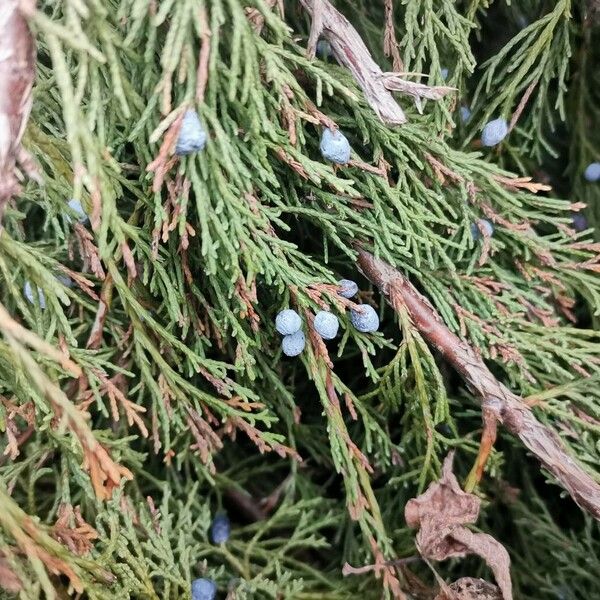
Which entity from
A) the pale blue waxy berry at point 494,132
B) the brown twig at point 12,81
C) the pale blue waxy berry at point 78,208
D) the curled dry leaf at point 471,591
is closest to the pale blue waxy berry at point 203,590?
the curled dry leaf at point 471,591

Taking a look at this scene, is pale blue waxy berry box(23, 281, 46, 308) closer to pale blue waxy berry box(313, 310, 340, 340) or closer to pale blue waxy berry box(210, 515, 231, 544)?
pale blue waxy berry box(313, 310, 340, 340)

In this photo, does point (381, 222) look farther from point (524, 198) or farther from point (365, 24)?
point (365, 24)

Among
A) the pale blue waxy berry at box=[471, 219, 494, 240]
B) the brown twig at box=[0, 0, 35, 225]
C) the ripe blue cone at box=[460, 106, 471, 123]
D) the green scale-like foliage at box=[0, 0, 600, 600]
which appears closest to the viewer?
the brown twig at box=[0, 0, 35, 225]

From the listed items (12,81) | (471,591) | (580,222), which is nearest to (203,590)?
(471,591)

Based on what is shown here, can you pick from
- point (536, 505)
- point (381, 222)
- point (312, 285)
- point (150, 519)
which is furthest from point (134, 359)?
point (536, 505)

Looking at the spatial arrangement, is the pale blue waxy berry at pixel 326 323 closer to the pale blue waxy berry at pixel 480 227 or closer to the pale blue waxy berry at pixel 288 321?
the pale blue waxy berry at pixel 288 321

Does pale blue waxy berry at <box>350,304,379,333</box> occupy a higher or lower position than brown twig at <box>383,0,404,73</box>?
lower

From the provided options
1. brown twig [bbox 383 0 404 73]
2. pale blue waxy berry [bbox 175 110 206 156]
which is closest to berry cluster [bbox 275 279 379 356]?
pale blue waxy berry [bbox 175 110 206 156]

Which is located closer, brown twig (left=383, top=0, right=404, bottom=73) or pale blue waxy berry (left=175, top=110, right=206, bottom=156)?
pale blue waxy berry (left=175, top=110, right=206, bottom=156)
